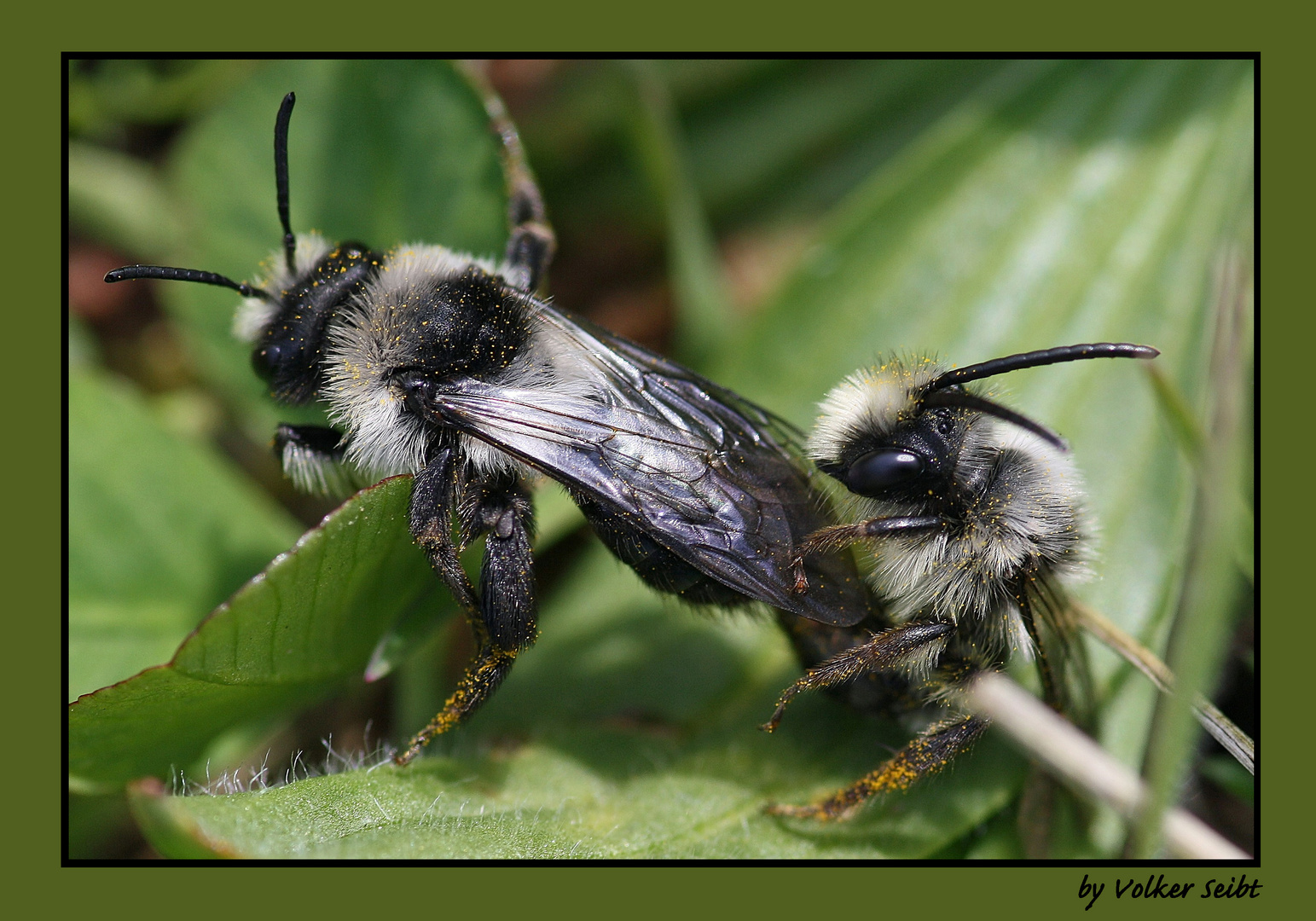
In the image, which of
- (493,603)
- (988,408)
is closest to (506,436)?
(493,603)

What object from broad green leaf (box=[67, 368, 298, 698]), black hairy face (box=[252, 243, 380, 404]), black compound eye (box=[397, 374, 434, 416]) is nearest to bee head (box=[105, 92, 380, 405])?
black hairy face (box=[252, 243, 380, 404])

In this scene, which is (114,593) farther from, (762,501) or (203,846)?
(762,501)

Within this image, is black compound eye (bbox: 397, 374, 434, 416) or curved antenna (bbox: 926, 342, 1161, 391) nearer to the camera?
curved antenna (bbox: 926, 342, 1161, 391)

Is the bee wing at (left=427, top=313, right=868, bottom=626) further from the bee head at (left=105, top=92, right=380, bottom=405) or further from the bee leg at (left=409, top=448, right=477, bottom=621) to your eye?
the bee head at (left=105, top=92, right=380, bottom=405)

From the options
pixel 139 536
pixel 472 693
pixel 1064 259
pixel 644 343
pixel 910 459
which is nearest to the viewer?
pixel 910 459

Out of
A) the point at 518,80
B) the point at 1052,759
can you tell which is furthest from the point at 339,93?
the point at 1052,759

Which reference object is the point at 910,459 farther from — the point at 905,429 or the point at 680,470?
the point at 680,470
